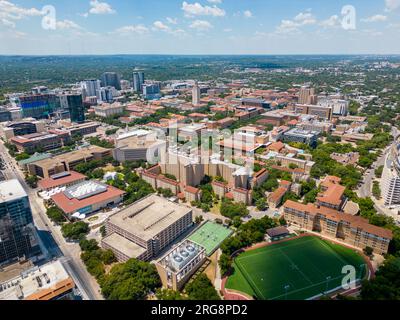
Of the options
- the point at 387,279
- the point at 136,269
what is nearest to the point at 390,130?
the point at 387,279

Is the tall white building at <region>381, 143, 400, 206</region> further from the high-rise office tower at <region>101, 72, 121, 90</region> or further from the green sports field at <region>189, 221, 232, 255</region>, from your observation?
the high-rise office tower at <region>101, 72, 121, 90</region>

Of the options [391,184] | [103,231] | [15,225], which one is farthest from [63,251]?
[391,184]

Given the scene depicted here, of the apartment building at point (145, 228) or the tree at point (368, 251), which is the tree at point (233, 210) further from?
the tree at point (368, 251)

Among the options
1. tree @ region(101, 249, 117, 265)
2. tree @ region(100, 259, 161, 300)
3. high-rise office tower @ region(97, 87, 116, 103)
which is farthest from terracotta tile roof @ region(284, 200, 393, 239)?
high-rise office tower @ region(97, 87, 116, 103)

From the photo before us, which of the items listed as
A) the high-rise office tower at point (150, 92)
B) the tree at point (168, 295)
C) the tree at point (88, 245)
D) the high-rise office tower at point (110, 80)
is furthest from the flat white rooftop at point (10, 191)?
the high-rise office tower at point (110, 80)
